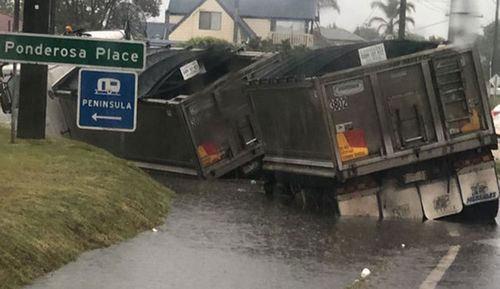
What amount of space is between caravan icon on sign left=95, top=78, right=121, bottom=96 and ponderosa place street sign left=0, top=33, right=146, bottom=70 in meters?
0.48

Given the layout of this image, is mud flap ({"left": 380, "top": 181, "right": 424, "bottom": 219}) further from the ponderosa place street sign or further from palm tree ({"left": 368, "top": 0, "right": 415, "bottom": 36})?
palm tree ({"left": 368, "top": 0, "right": 415, "bottom": 36})

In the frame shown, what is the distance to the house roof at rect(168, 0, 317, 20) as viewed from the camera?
3526 cm

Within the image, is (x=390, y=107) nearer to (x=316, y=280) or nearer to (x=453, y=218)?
(x=453, y=218)

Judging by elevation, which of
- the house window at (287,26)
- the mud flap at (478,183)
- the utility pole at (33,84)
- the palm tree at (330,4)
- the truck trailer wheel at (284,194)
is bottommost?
the truck trailer wheel at (284,194)

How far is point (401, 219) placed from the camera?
12.4 m

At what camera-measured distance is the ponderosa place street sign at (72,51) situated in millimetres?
9469

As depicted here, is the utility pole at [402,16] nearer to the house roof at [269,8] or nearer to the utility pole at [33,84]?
the house roof at [269,8]

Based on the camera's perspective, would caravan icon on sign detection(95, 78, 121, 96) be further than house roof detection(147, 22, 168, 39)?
No

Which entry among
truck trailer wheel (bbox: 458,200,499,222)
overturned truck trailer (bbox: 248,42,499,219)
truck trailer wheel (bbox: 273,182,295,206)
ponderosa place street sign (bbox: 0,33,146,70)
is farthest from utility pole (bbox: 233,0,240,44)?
ponderosa place street sign (bbox: 0,33,146,70)

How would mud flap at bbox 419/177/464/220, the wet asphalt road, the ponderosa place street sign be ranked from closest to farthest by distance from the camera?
1. the wet asphalt road
2. the ponderosa place street sign
3. mud flap at bbox 419/177/464/220

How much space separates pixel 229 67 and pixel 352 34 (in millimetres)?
5398

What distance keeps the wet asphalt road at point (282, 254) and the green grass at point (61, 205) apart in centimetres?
19

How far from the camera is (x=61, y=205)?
9.16 m

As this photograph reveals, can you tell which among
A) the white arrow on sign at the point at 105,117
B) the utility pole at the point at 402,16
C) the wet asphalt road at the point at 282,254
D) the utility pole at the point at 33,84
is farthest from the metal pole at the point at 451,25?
the utility pole at the point at 402,16
